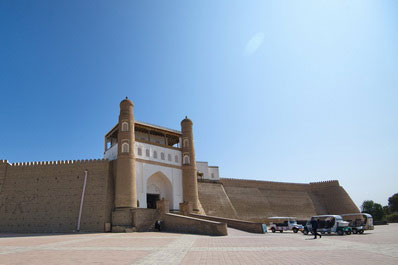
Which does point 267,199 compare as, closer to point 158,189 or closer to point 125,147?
point 158,189

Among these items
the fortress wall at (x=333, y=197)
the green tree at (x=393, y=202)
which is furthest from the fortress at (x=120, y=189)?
the green tree at (x=393, y=202)

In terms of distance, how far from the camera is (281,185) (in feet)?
118

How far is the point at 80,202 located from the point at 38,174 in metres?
4.05

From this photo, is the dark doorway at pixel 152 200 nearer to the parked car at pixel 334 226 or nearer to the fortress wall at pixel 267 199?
the fortress wall at pixel 267 199

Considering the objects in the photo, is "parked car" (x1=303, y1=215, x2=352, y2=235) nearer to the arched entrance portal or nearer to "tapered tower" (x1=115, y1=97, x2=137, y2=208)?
"tapered tower" (x1=115, y1=97, x2=137, y2=208)

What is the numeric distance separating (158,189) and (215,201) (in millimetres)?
6084

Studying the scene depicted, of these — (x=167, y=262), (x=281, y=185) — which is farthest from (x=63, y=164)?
(x=281, y=185)

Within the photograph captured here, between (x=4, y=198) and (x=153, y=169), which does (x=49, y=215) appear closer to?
(x=4, y=198)

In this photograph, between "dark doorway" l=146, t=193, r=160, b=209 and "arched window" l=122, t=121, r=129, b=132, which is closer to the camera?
"arched window" l=122, t=121, r=129, b=132

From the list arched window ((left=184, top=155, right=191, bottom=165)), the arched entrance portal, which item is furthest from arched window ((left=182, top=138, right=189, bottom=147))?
the arched entrance portal

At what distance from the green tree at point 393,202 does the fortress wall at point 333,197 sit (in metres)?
19.0

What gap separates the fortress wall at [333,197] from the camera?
115 feet

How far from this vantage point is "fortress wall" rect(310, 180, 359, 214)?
115 ft

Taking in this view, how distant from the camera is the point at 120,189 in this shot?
67.6 ft
